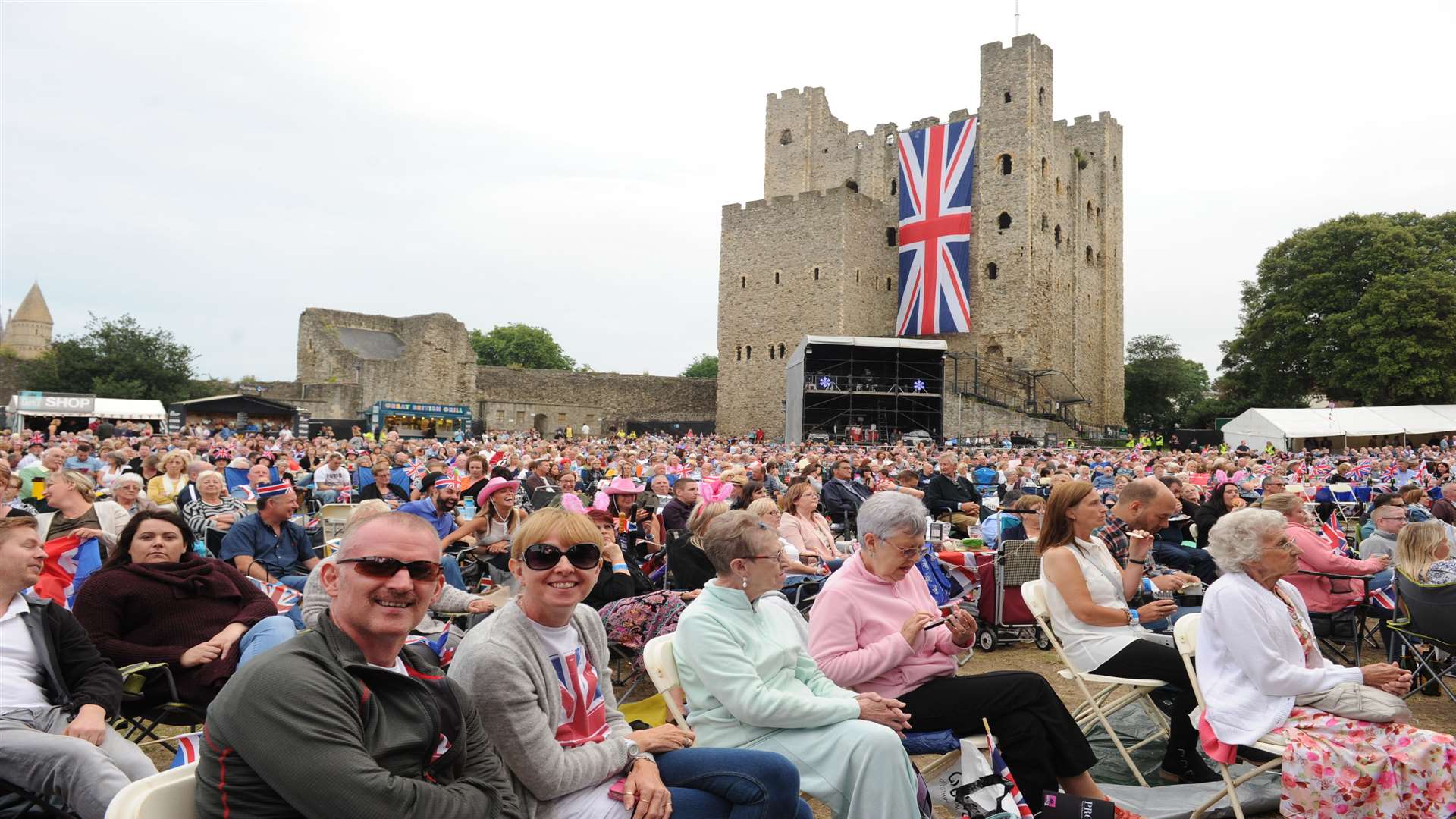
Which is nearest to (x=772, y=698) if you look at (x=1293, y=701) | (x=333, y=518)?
(x=1293, y=701)

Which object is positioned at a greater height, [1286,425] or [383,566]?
[1286,425]

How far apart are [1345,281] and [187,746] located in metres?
40.1

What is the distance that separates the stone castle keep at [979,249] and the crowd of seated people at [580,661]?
28.4m

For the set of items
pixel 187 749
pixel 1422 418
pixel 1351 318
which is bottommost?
pixel 187 749

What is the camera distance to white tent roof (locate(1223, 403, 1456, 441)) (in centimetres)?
2353

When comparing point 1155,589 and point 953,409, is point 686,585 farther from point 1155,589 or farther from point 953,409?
point 953,409

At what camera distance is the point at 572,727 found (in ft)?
7.33

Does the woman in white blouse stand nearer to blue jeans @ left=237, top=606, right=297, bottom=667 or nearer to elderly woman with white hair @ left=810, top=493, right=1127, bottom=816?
elderly woman with white hair @ left=810, top=493, right=1127, bottom=816

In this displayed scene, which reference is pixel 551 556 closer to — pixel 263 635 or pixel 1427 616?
pixel 263 635

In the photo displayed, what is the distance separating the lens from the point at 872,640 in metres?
2.96

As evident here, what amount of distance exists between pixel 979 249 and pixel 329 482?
30001 mm

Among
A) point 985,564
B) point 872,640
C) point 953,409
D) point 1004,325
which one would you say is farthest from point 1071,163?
point 872,640

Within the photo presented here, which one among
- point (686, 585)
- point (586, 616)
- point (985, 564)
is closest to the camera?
point (586, 616)

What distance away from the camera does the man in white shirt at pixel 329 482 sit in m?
9.34
